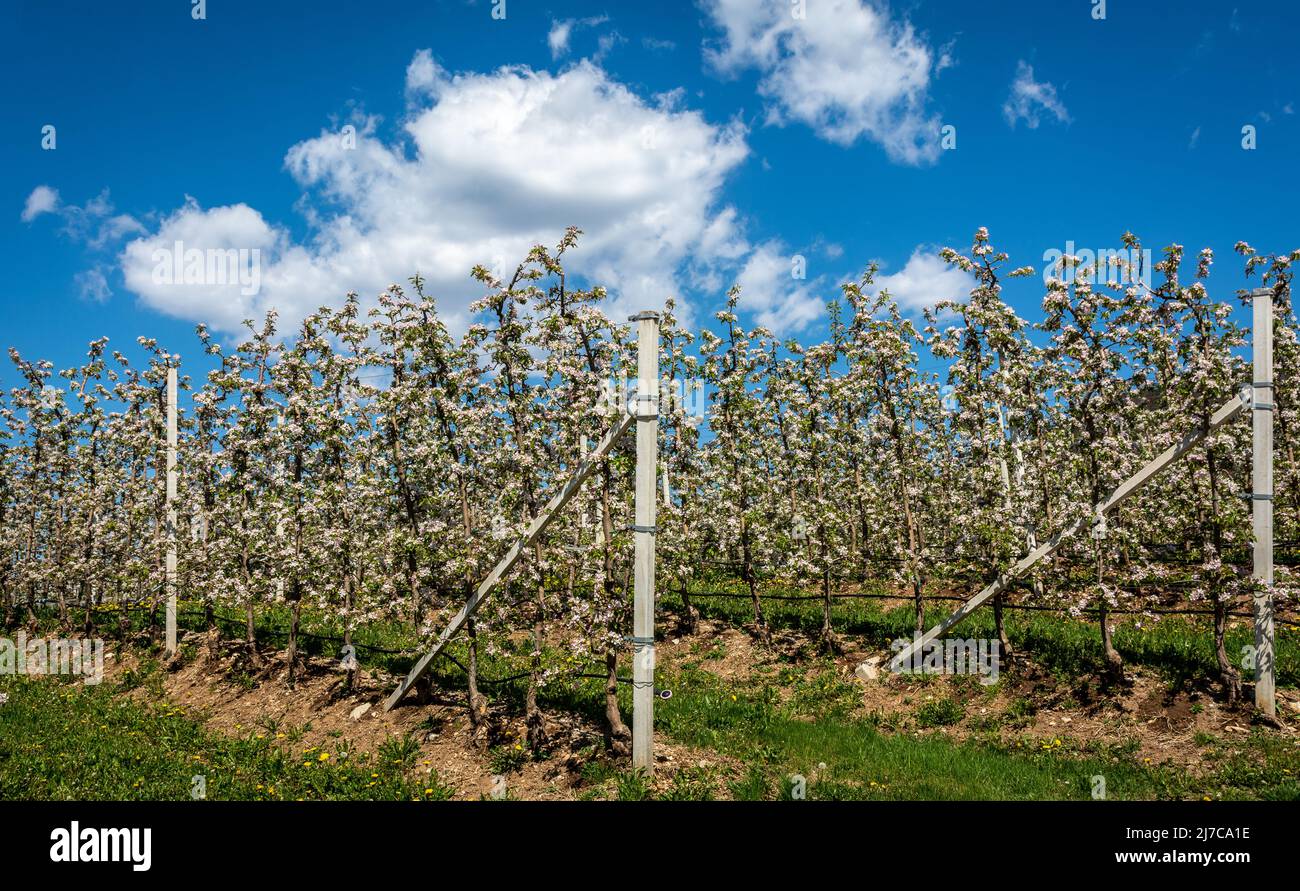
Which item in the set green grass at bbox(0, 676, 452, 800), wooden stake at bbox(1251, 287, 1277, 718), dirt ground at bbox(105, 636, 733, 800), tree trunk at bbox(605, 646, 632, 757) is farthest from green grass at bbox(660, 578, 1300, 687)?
green grass at bbox(0, 676, 452, 800)

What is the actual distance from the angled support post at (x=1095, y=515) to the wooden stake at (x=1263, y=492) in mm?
255

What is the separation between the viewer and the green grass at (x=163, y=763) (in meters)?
10.0

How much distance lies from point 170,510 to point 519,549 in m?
10.6

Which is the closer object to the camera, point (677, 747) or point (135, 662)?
point (677, 747)

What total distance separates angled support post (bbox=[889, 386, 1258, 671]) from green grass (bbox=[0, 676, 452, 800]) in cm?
952

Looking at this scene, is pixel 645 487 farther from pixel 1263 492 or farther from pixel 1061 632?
pixel 1061 632

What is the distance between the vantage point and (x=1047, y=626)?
15898 mm

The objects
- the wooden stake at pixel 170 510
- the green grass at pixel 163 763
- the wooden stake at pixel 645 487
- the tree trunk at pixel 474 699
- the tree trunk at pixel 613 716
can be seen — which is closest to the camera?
the wooden stake at pixel 645 487

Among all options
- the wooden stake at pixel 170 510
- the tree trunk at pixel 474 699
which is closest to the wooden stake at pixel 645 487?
the tree trunk at pixel 474 699

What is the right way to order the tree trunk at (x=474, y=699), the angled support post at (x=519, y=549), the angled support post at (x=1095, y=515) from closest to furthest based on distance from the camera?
the angled support post at (x=519, y=549) → the tree trunk at (x=474, y=699) → the angled support post at (x=1095, y=515)

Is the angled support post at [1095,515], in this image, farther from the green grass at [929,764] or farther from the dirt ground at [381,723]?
the dirt ground at [381,723]

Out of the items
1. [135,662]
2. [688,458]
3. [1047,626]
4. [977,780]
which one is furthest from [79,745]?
[1047,626]

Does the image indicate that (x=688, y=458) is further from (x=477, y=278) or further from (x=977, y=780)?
(x=977, y=780)

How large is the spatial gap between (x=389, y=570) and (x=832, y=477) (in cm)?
1350
